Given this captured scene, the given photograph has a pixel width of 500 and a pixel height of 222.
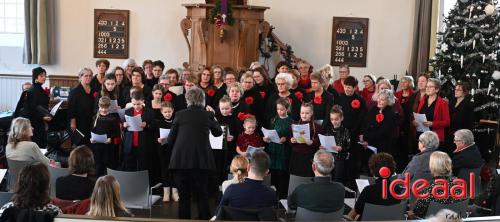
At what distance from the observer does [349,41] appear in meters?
14.1

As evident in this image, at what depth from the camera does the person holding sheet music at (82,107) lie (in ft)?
28.1

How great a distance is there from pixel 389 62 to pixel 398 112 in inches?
227

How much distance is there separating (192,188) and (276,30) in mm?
7964

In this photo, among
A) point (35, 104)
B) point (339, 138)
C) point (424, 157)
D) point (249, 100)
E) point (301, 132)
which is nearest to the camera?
point (424, 157)

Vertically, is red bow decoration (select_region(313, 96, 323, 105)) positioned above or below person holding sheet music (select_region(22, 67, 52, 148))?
above

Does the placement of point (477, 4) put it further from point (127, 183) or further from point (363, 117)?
point (127, 183)

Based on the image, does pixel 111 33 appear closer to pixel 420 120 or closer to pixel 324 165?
pixel 420 120

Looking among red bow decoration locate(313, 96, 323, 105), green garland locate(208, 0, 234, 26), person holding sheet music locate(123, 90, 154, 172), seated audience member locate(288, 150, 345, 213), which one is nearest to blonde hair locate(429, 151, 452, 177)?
seated audience member locate(288, 150, 345, 213)

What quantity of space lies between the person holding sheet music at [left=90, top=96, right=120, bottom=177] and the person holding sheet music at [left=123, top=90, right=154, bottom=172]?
7.0 inches

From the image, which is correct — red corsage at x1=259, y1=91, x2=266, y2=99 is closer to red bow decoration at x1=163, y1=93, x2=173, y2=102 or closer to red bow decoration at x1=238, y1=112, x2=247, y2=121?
red bow decoration at x1=238, y1=112, x2=247, y2=121

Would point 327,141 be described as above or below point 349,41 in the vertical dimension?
below

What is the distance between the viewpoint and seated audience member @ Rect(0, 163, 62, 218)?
4.04m

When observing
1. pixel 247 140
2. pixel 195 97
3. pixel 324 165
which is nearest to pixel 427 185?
pixel 324 165

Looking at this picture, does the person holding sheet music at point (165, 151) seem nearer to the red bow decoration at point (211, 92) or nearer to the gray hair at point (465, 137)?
the red bow decoration at point (211, 92)
